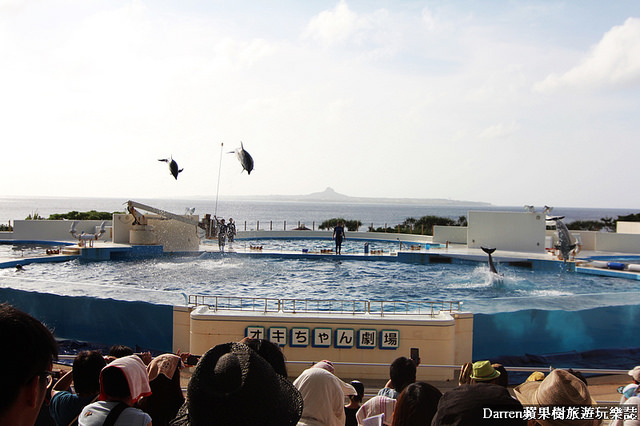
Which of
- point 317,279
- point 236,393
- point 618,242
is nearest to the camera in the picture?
point 236,393

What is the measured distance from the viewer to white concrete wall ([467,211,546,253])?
64.1ft

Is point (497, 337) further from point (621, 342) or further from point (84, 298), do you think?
point (84, 298)

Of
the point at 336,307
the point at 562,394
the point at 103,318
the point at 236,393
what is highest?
the point at 236,393

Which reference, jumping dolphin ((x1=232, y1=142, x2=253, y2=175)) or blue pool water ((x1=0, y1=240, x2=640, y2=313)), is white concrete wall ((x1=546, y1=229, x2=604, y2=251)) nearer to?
blue pool water ((x1=0, y1=240, x2=640, y2=313))

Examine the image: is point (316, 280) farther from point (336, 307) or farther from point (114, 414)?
point (114, 414)

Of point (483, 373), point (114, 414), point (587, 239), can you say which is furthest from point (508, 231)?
point (114, 414)

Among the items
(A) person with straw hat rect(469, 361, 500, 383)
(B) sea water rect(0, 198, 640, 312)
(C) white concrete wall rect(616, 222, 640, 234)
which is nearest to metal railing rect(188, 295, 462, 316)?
(B) sea water rect(0, 198, 640, 312)

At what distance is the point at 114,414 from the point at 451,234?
20777 mm

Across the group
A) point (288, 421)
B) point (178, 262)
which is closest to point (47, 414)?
point (288, 421)

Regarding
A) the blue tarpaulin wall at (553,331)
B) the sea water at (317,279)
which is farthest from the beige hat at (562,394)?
the sea water at (317,279)

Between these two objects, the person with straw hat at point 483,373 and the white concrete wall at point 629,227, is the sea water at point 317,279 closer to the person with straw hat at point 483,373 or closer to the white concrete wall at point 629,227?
the person with straw hat at point 483,373

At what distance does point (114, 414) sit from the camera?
233 cm

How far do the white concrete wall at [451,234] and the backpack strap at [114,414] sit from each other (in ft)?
67.0

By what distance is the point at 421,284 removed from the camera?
1392 centimetres
